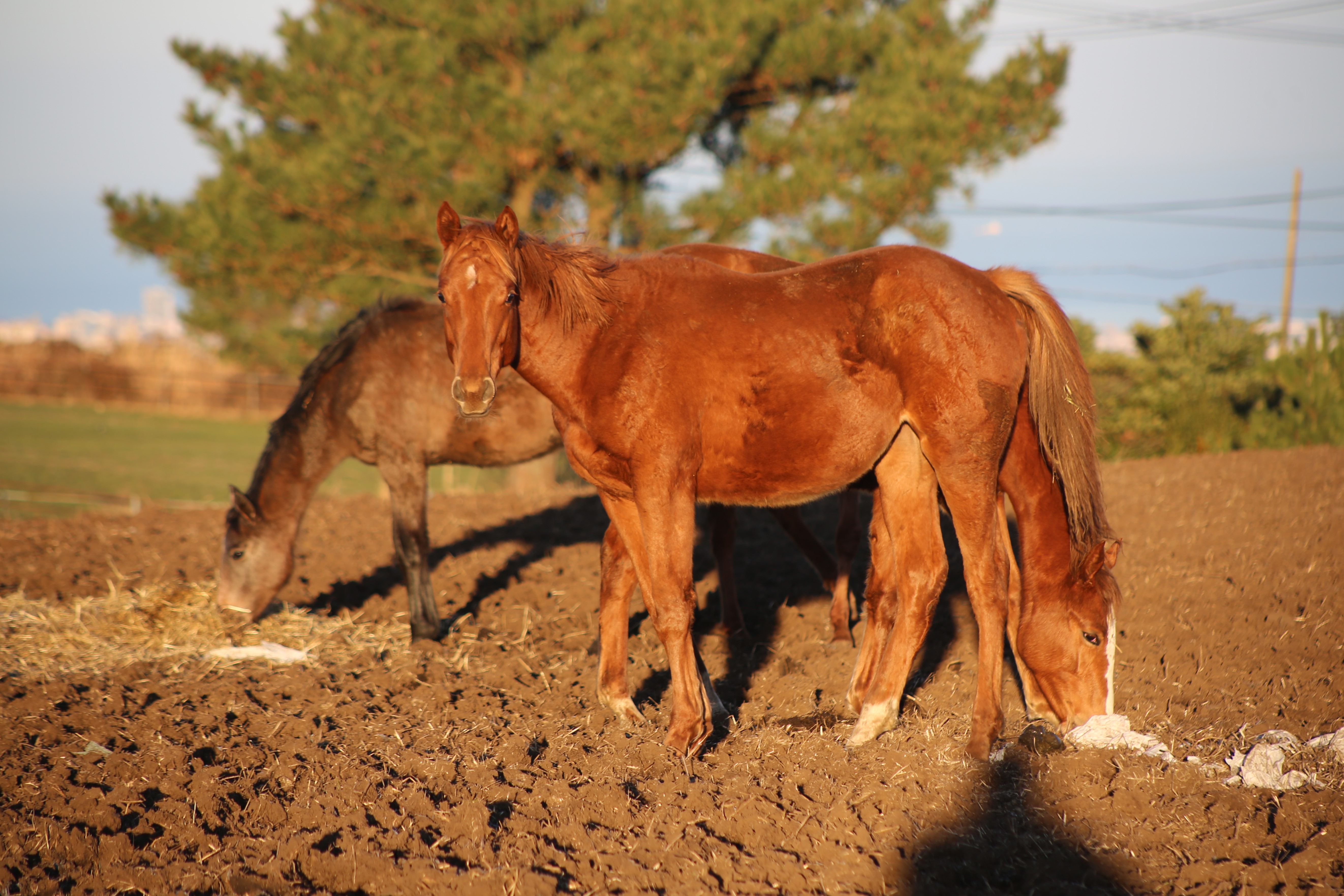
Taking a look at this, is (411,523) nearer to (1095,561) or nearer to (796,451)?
(796,451)

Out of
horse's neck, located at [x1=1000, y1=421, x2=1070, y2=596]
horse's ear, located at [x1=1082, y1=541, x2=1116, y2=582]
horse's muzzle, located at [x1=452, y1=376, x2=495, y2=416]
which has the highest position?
horse's muzzle, located at [x1=452, y1=376, x2=495, y2=416]

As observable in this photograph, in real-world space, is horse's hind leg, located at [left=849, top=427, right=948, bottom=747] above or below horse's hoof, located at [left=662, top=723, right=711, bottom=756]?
above

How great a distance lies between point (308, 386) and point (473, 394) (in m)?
3.33

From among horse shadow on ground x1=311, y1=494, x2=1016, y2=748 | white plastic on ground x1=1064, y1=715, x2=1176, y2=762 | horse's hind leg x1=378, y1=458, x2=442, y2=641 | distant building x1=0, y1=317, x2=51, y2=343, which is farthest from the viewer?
distant building x1=0, y1=317, x2=51, y2=343

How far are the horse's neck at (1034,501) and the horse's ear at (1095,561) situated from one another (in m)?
0.17

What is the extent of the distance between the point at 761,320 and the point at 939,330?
0.75m

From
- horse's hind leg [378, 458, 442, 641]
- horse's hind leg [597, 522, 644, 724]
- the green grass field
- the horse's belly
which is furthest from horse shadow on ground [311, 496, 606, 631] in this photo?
the green grass field

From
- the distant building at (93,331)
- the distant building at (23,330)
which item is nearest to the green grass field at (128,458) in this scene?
the distant building at (93,331)

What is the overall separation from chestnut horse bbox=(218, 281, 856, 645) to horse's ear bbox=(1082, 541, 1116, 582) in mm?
2378

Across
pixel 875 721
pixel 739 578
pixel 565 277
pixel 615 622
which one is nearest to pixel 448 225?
pixel 565 277

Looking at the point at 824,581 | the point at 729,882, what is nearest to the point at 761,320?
the point at 729,882

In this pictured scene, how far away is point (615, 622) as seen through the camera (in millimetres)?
4355

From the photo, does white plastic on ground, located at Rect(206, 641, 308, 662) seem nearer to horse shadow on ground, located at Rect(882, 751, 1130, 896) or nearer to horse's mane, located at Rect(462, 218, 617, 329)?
horse's mane, located at Rect(462, 218, 617, 329)

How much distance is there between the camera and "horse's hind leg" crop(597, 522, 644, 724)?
4254 mm
